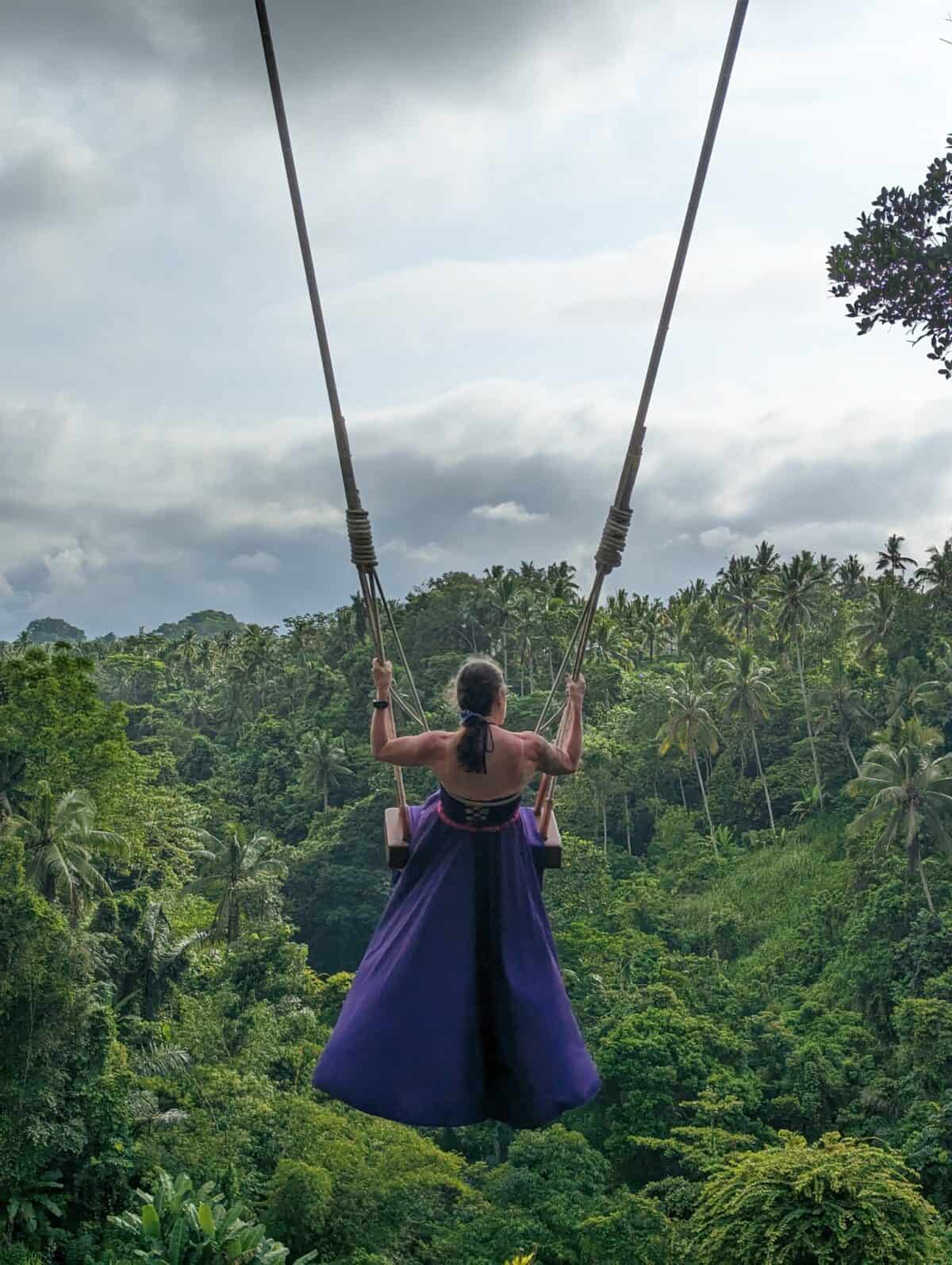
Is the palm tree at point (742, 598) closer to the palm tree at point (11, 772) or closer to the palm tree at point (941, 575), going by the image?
the palm tree at point (941, 575)

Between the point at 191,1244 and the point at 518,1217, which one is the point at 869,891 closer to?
the point at 518,1217

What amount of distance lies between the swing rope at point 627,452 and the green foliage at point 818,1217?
47.6 ft

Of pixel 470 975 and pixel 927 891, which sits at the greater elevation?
pixel 470 975

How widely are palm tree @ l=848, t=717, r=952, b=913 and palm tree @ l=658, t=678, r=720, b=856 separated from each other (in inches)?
354

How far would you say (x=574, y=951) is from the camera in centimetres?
3064

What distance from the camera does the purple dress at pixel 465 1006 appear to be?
334 centimetres

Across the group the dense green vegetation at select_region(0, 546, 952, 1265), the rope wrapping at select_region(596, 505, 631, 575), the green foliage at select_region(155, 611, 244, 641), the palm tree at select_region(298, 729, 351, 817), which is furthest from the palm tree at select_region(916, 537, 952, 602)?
the green foliage at select_region(155, 611, 244, 641)

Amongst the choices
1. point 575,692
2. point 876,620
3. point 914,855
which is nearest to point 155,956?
point 914,855

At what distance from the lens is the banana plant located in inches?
605

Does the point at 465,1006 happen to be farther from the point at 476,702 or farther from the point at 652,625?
the point at 652,625

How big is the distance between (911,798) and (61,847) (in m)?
19.9

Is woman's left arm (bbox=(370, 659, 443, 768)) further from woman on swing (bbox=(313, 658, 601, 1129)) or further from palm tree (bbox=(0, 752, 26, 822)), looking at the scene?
palm tree (bbox=(0, 752, 26, 822))

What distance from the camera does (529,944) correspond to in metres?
3.51

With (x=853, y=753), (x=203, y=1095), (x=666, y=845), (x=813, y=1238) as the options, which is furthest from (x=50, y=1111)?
(x=853, y=753)
